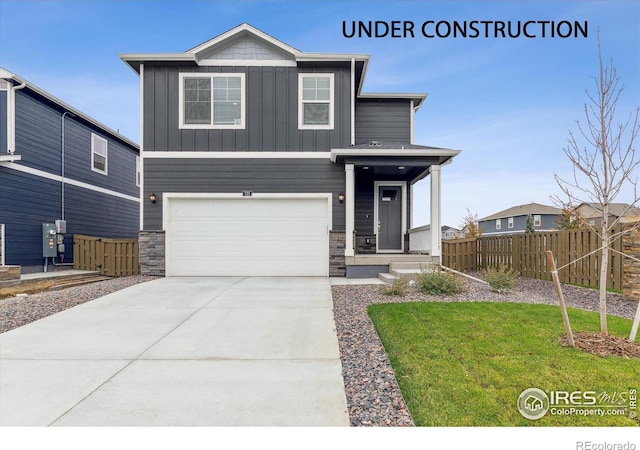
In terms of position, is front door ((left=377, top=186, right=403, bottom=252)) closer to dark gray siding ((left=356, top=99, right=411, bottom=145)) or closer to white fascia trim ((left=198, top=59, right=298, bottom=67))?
dark gray siding ((left=356, top=99, right=411, bottom=145))

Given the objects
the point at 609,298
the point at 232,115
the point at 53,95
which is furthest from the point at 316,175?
the point at 53,95

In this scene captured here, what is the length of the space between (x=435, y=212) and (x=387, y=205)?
198 centimetres

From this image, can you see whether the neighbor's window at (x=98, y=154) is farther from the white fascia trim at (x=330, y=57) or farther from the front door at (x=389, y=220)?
the front door at (x=389, y=220)

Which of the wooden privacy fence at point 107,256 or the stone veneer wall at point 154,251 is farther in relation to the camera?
the wooden privacy fence at point 107,256

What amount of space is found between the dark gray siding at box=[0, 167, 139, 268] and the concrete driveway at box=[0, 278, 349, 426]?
6705mm

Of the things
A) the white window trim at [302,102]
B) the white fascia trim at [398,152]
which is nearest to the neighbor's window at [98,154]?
the white window trim at [302,102]

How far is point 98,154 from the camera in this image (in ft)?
45.3

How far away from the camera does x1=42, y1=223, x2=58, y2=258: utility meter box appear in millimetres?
10930

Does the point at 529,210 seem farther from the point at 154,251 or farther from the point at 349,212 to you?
Answer: the point at 154,251

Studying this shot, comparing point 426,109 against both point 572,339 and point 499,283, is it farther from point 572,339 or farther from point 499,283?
point 572,339

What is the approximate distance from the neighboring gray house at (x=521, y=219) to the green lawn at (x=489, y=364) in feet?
97.4

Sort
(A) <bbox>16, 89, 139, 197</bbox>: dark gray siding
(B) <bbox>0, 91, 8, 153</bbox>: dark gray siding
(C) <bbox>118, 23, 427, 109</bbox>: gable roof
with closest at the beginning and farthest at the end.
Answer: (C) <bbox>118, 23, 427, 109</bbox>: gable roof < (B) <bbox>0, 91, 8, 153</bbox>: dark gray siding < (A) <bbox>16, 89, 139, 197</bbox>: dark gray siding

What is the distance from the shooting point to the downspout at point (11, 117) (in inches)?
392

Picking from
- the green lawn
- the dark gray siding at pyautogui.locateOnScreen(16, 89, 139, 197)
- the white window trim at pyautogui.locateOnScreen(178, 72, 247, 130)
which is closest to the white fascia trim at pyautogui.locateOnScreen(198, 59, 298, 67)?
the white window trim at pyautogui.locateOnScreen(178, 72, 247, 130)
